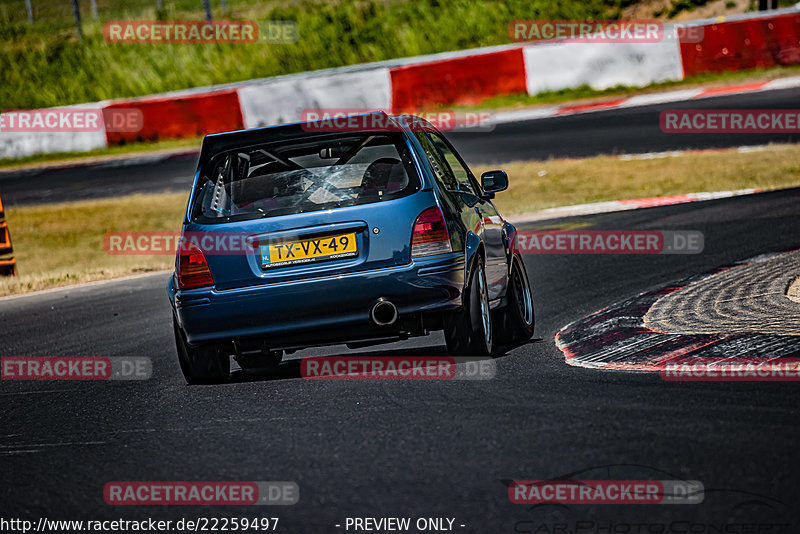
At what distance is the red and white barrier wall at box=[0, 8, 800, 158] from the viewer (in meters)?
24.6

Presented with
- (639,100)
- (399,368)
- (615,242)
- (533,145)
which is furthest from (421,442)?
(639,100)

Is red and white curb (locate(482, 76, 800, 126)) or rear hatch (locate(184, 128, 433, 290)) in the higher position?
rear hatch (locate(184, 128, 433, 290))

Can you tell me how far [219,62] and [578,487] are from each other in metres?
32.5

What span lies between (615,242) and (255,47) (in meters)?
24.7

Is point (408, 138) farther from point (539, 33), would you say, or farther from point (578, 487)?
point (539, 33)

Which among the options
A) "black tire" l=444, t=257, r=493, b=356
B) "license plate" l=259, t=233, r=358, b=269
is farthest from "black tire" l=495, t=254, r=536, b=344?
"license plate" l=259, t=233, r=358, b=269

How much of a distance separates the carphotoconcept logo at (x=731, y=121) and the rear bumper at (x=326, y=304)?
1411 centimetres

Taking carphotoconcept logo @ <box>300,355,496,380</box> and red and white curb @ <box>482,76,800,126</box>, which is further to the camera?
red and white curb @ <box>482,76,800,126</box>

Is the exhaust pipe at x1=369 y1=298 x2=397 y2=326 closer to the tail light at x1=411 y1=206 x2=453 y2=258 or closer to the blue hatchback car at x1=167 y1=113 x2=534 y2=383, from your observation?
the blue hatchback car at x1=167 y1=113 x2=534 y2=383

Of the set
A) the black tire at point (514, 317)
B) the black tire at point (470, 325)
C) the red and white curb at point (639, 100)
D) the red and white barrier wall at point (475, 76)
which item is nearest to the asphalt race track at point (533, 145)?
the red and white curb at point (639, 100)

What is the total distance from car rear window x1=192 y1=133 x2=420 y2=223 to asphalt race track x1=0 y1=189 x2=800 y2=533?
95 centimetres

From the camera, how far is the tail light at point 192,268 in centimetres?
654

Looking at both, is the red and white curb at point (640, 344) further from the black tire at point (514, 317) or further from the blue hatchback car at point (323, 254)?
the blue hatchback car at point (323, 254)

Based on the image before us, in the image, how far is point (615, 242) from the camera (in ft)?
39.6
